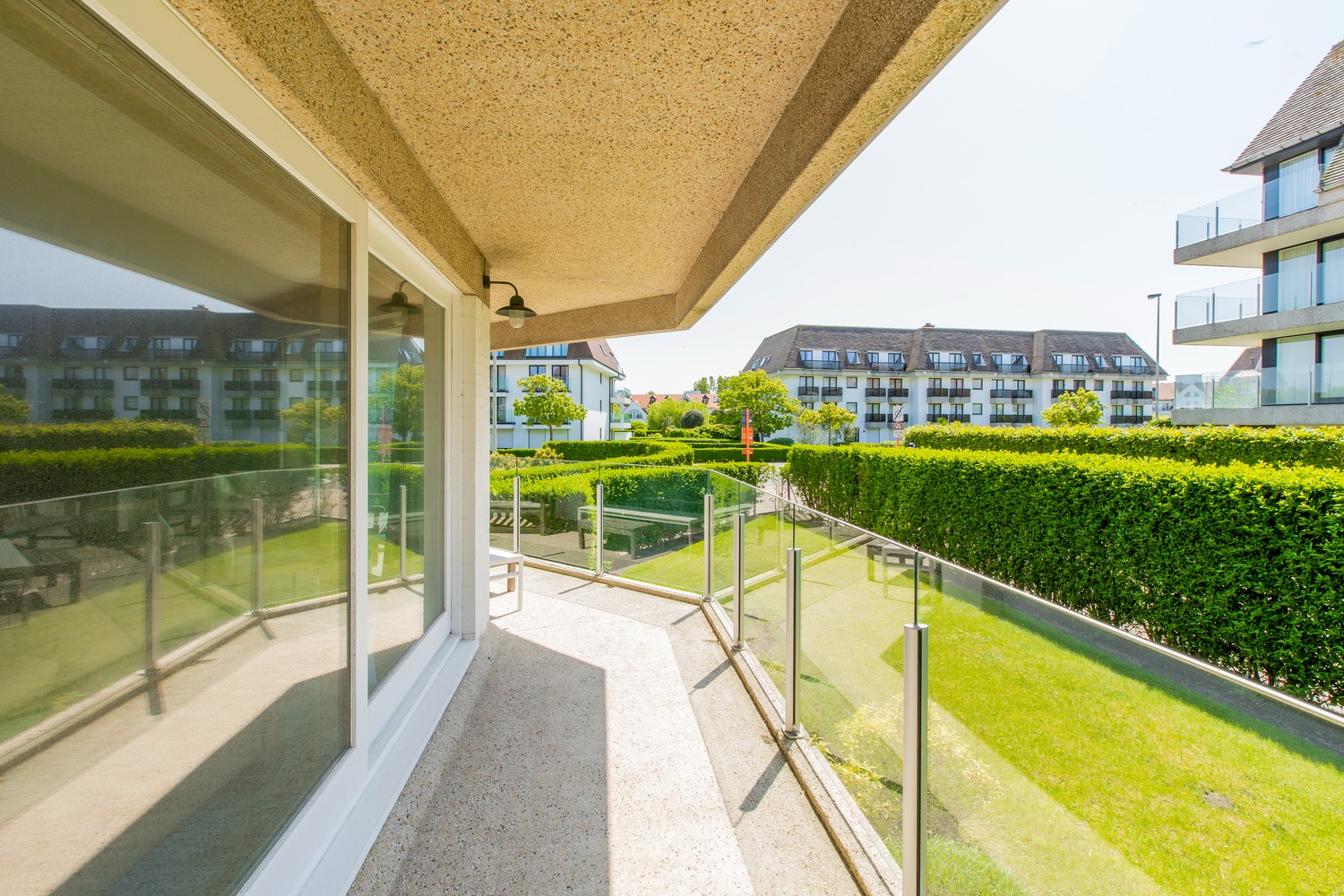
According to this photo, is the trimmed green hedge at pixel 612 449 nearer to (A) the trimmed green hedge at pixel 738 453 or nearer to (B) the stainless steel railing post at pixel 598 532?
(A) the trimmed green hedge at pixel 738 453

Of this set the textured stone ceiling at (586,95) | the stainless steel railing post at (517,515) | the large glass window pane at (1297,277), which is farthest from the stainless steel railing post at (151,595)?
the large glass window pane at (1297,277)

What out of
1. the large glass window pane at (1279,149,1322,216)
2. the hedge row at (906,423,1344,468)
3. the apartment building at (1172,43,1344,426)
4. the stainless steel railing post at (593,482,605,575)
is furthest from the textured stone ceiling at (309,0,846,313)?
the large glass window pane at (1279,149,1322,216)

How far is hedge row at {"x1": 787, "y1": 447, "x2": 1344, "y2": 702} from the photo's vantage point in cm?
411

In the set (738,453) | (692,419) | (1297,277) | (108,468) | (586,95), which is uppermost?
(1297,277)

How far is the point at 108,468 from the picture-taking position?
111 cm

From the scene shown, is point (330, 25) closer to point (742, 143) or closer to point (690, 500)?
point (742, 143)

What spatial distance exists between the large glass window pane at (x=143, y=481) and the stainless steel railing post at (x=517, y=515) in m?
4.71

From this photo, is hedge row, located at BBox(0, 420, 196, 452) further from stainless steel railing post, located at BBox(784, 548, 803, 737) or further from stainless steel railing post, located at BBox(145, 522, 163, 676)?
stainless steel railing post, located at BBox(784, 548, 803, 737)

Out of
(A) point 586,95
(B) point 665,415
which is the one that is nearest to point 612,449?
(B) point 665,415

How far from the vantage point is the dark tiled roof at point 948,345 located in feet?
174

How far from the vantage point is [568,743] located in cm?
305

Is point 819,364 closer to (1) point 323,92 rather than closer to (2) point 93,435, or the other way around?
(1) point 323,92

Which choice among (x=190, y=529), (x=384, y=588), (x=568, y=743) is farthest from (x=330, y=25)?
(x=568, y=743)

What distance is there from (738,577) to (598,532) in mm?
2414
